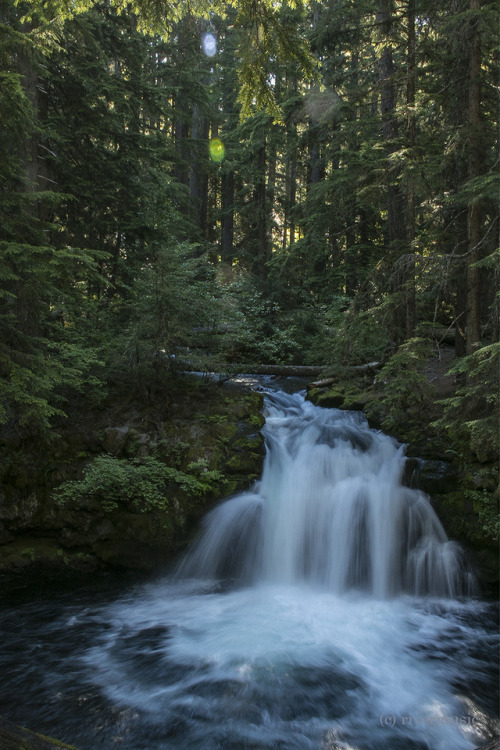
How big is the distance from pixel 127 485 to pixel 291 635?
3.29 metres

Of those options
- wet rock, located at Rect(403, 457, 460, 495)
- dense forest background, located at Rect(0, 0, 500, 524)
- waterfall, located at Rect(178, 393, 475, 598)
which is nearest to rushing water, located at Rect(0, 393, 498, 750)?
waterfall, located at Rect(178, 393, 475, 598)

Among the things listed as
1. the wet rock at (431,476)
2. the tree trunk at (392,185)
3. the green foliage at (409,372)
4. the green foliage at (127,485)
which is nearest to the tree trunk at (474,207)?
the green foliage at (409,372)

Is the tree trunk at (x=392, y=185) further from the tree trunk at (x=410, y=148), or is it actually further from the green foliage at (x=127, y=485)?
the green foliage at (x=127, y=485)

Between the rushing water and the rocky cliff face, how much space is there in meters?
0.49

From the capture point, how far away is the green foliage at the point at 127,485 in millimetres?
7027

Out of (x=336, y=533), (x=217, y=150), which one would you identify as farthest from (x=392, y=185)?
(x=217, y=150)

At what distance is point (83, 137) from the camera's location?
32.9 ft

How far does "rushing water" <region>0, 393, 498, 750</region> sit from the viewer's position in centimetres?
426

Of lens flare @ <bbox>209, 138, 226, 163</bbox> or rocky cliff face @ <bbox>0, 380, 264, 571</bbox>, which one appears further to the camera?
lens flare @ <bbox>209, 138, 226, 163</bbox>

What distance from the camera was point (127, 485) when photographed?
714 centimetres

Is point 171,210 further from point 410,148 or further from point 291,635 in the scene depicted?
point 291,635

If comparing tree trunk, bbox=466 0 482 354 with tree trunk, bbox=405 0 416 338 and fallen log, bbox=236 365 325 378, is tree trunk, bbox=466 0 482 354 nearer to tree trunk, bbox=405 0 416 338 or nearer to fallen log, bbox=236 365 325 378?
tree trunk, bbox=405 0 416 338

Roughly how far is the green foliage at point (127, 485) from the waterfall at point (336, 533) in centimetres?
77

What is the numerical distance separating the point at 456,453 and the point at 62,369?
266 inches
